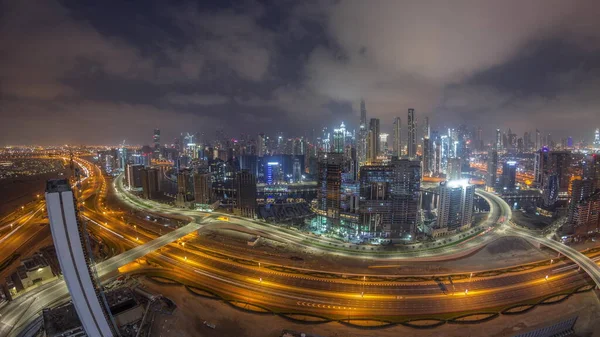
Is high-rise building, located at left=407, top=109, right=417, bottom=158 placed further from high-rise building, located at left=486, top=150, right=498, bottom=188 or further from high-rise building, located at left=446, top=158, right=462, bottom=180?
high-rise building, located at left=486, top=150, right=498, bottom=188

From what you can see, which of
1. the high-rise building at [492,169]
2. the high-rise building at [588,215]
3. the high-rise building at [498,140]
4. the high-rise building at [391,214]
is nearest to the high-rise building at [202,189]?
the high-rise building at [391,214]

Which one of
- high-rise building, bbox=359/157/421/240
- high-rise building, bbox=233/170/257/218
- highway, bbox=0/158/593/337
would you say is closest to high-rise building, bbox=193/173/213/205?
high-rise building, bbox=233/170/257/218

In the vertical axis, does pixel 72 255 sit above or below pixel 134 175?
above

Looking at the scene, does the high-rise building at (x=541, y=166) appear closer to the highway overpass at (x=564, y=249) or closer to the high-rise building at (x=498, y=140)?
the highway overpass at (x=564, y=249)

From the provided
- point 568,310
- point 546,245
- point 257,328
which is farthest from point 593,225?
point 257,328

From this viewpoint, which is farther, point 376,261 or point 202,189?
point 202,189

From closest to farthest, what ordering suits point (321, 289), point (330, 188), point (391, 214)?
point (321, 289)
point (391, 214)
point (330, 188)

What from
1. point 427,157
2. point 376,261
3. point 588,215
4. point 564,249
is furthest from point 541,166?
point 376,261

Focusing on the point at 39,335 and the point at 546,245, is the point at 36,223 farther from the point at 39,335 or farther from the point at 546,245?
the point at 546,245

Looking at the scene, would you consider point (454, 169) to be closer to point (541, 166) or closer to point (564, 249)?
point (541, 166)
